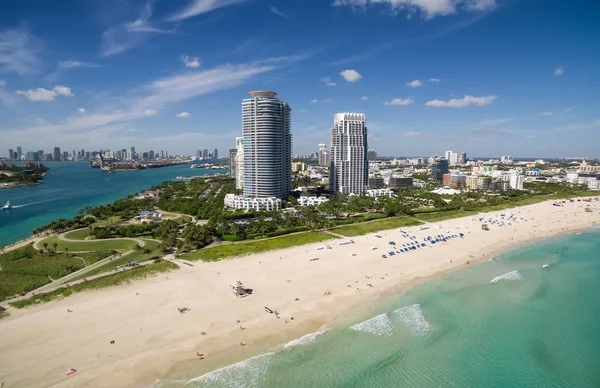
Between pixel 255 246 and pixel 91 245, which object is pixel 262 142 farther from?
pixel 91 245

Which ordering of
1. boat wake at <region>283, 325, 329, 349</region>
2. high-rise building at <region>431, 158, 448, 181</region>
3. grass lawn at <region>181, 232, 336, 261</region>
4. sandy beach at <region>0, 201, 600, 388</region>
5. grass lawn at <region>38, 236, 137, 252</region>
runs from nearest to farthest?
1. sandy beach at <region>0, 201, 600, 388</region>
2. boat wake at <region>283, 325, 329, 349</region>
3. grass lawn at <region>181, 232, 336, 261</region>
4. grass lawn at <region>38, 236, 137, 252</region>
5. high-rise building at <region>431, 158, 448, 181</region>

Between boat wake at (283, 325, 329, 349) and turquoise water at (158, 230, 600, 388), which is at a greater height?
boat wake at (283, 325, 329, 349)

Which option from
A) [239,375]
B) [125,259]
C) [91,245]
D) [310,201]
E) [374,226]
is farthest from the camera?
[310,201]

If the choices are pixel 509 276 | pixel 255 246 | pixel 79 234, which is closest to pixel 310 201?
pixel 255 246

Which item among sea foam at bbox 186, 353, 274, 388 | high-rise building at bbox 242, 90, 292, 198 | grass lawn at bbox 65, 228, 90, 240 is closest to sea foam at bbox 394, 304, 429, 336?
sea foam at bbox 186, 353, 274, 388

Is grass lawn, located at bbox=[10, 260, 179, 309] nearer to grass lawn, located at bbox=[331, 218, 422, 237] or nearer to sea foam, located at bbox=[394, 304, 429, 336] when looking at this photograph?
sea foam, located at bbox=[394, 304, 429, 336]

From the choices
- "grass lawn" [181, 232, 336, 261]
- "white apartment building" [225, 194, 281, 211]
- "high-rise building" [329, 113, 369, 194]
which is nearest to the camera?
"grass lawn" [181, 232, 336, 261]
